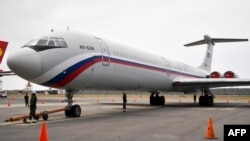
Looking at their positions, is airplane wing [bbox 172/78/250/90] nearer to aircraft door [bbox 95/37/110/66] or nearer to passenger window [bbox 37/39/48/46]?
aircraft door [bbox 95/37/110/66]

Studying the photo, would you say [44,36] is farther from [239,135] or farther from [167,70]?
[167,70]

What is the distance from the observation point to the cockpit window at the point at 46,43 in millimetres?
12606

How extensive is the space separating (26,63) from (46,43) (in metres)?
1.60

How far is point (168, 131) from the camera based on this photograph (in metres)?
9.57

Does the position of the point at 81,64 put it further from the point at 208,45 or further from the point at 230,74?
the point at 208,45

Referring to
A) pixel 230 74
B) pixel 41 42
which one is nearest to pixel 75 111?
pixel 41 42

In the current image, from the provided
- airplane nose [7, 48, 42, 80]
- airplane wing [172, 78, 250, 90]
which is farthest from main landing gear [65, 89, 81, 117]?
airplane wing [172, 78, 250, 90]

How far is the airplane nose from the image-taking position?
38.5ft

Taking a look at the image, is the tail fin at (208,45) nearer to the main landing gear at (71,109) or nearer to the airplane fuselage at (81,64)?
the airplane fuselage at (81,64)

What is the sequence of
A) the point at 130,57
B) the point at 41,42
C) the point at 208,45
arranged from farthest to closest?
the point at 208,45 → the point at 130,57 → the point at 41,42

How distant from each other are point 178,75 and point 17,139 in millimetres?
19649

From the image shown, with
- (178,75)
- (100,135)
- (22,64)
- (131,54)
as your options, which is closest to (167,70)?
(178,75)

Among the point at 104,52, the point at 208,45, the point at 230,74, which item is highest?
the point at 208,45

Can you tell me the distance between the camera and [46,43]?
12977 mm
